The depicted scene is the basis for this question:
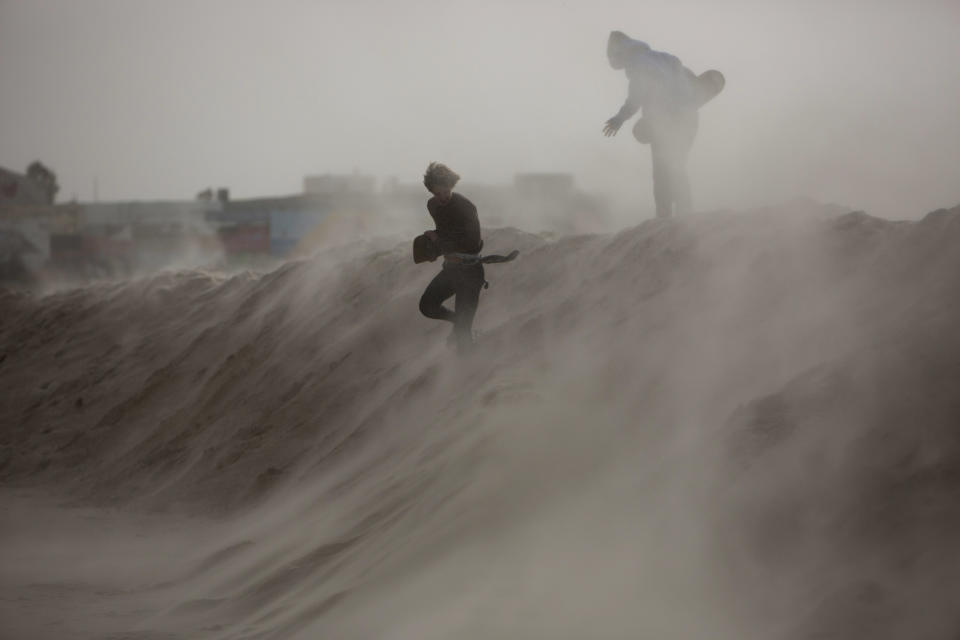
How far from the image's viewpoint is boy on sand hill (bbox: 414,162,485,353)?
8641mm

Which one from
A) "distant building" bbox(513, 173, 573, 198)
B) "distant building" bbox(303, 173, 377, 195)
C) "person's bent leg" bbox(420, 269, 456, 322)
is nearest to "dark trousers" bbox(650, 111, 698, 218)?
"person's bent leg" bbox(420, 269, 456, 322)

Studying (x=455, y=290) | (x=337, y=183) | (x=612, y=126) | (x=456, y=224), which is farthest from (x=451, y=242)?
(x=337, y=183)

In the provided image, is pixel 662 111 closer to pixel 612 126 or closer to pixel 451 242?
pixel 612 126

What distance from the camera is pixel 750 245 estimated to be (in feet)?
26.6

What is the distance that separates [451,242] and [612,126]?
2511 mm

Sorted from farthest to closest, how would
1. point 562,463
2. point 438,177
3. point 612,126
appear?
point 612,126
point 438,177
point 562,463

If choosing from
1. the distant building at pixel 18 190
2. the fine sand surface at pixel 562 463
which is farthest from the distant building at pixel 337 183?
the fine sand surface at pixel 562 463

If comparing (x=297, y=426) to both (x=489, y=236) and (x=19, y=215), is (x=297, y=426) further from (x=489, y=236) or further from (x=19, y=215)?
(x=19, y=215)

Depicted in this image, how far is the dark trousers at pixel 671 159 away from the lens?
35.4ft

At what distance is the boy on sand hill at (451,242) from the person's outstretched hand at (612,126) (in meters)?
2.20

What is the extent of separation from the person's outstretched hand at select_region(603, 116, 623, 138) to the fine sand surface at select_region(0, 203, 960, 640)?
93cm

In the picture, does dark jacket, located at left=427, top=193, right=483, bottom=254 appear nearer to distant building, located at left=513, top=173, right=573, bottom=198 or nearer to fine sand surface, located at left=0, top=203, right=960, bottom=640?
fine sand surface, located at left=0, top=203, right=960, bottom=640

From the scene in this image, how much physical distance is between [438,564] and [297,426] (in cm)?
544

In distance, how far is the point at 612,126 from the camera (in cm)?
1055
